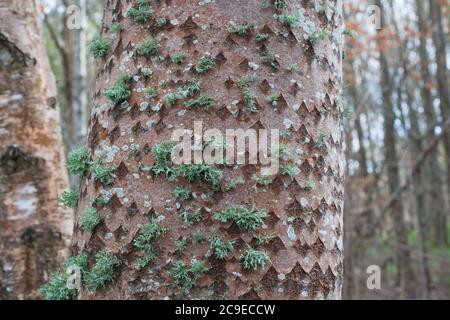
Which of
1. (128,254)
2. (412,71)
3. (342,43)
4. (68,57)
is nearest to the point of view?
(128,254)

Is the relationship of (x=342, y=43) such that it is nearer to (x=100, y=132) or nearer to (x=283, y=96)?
(x=283, y=96)

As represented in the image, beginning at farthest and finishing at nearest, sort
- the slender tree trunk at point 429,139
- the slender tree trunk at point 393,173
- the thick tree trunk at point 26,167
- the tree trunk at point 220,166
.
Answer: the slender tree trunk at point 429,139, the slender tree trunk at point 393,173, the thick tree trunk at point 26,167, the tree trunk at point 220,166

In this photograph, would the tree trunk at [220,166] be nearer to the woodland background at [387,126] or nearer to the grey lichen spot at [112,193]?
the grey lichen spot at [112,193]

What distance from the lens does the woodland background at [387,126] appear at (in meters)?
8.55

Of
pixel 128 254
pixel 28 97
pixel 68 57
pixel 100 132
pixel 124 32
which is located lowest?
pixel 128 254

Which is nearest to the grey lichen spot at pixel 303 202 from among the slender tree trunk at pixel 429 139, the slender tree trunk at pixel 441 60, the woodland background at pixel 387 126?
the woodland background at pixel 387 126

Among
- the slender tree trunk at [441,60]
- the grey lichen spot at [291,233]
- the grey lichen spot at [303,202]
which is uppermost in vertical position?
the slender tree trunk at [441,60]

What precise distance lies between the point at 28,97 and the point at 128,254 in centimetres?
194

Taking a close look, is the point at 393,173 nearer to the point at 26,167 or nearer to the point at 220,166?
the point at 26,167

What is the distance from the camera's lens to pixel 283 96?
139 centimetres

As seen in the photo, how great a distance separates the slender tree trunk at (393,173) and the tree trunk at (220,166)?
9.63 m

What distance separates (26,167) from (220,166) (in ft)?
6.23

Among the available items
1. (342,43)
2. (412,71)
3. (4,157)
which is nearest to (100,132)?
(342,43)

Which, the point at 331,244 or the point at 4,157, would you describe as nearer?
the point at 331,244
